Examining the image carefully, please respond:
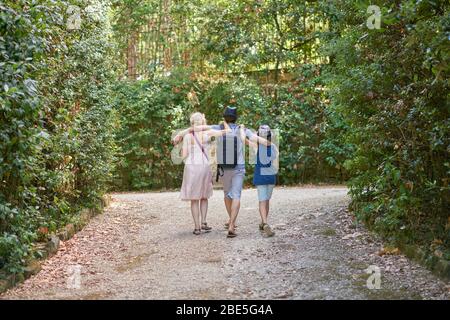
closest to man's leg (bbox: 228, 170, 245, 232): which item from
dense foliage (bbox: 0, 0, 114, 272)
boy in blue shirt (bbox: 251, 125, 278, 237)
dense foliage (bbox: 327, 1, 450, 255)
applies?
boy in blue shirt (bbox: 251, 125, 278, 237)

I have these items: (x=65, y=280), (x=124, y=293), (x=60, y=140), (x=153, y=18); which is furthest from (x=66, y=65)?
(x=153, y=18)

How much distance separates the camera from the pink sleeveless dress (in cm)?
905

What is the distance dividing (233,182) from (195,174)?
616mm

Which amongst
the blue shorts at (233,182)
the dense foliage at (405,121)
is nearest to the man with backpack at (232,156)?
the blue shorts at (233,182)

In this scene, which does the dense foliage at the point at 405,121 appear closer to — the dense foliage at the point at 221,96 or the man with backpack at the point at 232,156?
the dense foliage at the point at 221,96

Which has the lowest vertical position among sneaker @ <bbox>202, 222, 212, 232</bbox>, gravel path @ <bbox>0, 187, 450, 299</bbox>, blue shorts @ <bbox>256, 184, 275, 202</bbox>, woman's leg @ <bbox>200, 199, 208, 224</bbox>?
gravel path @ <bbox>0, 187, 450, 299</bbox>

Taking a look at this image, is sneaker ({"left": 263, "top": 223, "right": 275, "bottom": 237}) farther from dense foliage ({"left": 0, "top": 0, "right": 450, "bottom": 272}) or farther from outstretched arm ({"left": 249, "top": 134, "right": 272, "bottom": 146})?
dense foliage ({"left": 0, "top": 0, "right": 450, "bottom": 272})

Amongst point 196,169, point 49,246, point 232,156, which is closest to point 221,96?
point 196,169

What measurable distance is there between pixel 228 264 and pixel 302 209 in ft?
12.4

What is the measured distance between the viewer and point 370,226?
8875 millimetres

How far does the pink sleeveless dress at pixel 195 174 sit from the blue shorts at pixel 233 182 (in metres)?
0.32

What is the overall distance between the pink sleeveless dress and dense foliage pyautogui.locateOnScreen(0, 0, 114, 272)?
5.33ft
